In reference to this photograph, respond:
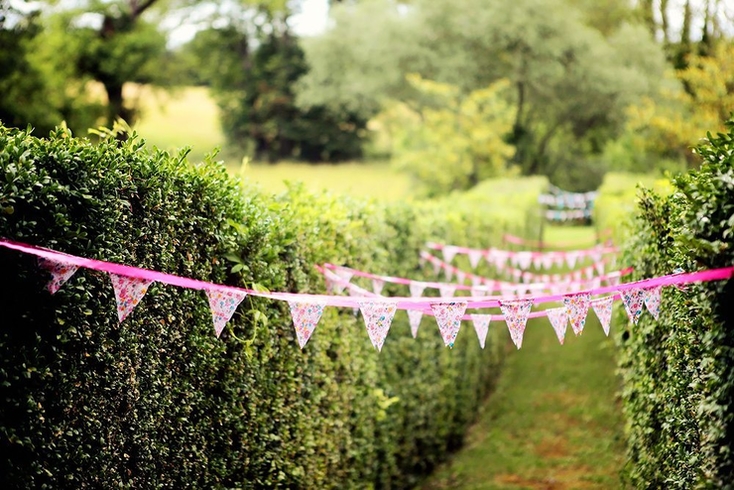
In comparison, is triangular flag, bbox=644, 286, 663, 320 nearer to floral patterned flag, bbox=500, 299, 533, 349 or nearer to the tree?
floral patterned flag, bbox=500, 299, 533, 349

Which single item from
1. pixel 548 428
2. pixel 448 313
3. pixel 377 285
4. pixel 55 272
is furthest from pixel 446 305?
pixel 548 428

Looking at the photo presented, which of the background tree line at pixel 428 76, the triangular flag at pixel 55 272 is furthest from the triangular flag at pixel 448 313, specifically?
the background tree line at pixel 428 76

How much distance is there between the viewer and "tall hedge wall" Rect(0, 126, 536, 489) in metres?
3.20

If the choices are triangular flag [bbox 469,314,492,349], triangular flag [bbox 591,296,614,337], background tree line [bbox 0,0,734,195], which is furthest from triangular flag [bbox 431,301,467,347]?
background tree line [bbox 0,0,734,195]

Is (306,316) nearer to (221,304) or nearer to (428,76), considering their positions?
(221,304)

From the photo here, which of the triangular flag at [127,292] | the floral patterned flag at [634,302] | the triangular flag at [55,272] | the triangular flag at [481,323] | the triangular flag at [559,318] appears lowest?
the triangular flag at [481,323]

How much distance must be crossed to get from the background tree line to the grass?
38.0ft

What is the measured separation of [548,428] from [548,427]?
0.03m

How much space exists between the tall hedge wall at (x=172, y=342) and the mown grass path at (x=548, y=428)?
8.67ft

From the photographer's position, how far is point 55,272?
10.6 feet

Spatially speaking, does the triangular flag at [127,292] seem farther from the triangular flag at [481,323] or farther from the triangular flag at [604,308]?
the triangular flag at [604,308]

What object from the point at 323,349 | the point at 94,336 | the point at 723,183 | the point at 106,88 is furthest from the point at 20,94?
the point at 723,183

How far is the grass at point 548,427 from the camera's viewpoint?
9.05m

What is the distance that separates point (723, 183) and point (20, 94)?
25.0 m
